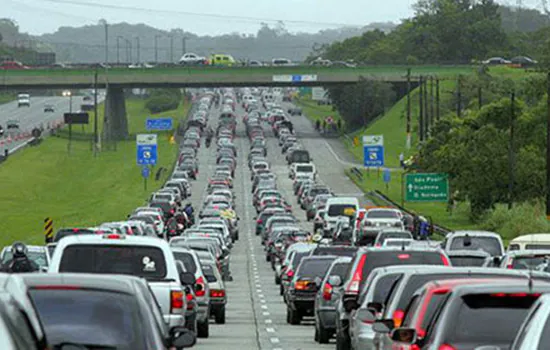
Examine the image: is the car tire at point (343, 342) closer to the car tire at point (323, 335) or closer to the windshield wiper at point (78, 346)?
the car tire at point (323, 335)

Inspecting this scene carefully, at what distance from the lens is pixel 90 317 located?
12.0 metres

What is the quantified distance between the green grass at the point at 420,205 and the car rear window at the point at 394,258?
55.8m

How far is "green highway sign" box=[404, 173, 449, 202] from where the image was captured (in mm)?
75188

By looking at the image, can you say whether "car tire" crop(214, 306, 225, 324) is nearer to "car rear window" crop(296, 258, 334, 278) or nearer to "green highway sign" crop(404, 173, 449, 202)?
→ "car rear window" crop(296, 258, 334, 278)

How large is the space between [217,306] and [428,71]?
4953 inches

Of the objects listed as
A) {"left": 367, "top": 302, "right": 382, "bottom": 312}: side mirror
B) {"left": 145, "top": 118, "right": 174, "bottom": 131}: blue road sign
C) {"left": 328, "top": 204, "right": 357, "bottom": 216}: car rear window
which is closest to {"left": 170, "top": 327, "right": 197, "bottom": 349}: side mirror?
{"left": 367, "top": 302, "right": 382, "bottom": 312}: side mirror

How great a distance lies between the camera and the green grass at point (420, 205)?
82869 millimetres

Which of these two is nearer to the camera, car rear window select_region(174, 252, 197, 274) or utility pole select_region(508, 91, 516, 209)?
car rear window select_region(174, 252, 197, 274)

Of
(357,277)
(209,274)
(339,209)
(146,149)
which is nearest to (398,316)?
(357,277)

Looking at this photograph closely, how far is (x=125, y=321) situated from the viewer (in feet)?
39.2

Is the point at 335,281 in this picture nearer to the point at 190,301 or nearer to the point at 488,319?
the point at 190,301

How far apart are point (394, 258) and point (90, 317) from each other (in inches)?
422

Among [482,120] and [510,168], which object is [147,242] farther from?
[482,120]

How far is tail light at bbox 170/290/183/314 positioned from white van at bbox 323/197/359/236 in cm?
5027
